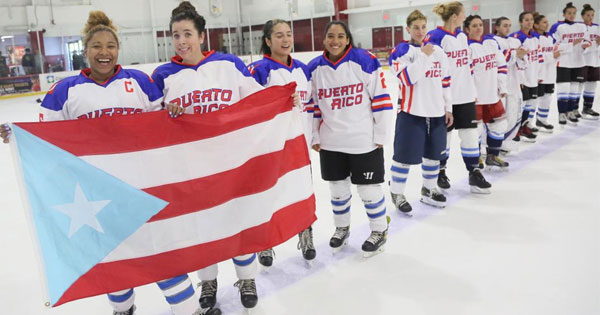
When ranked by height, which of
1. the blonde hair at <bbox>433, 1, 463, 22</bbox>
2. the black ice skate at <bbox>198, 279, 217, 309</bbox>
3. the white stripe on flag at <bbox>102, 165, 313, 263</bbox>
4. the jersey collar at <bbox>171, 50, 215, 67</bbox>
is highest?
the blonde hair at <bbox>433, 1, 463, 22</bbox>

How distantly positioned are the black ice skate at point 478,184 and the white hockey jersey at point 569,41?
3.49 metres

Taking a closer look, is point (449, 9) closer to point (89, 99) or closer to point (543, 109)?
point (89, 99)

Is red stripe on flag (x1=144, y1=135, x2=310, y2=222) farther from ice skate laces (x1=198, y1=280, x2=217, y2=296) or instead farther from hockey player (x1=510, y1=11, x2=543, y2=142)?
hockey player (x1=510, y1=11, x2=543, y2=142)

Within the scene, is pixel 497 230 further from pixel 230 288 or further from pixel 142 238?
pixel 142 238

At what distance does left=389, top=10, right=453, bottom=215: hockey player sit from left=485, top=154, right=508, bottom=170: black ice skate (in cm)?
120

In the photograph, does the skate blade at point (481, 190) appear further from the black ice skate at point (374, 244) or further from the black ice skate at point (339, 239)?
the black ice skate at point (339, 239)

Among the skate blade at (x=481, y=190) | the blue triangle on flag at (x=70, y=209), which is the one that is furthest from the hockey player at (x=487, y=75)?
the blue triangle on flag at (x=70, y=209)

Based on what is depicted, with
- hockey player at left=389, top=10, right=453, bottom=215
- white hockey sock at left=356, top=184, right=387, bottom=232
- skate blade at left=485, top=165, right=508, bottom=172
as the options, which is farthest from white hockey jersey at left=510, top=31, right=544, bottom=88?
white hockey sock at left=356, top=184, right=387, bottom=232

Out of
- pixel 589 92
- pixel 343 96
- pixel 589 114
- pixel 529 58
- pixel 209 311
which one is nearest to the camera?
pixel 209 311

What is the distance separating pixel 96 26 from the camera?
2205 millimetres

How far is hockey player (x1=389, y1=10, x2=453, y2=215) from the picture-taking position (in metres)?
3.47

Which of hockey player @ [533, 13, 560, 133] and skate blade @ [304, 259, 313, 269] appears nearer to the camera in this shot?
skate blade @ [304, 259, 313, 269]

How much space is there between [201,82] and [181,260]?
0.82 meters

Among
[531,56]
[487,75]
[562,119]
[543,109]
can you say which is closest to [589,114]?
[562,119]
